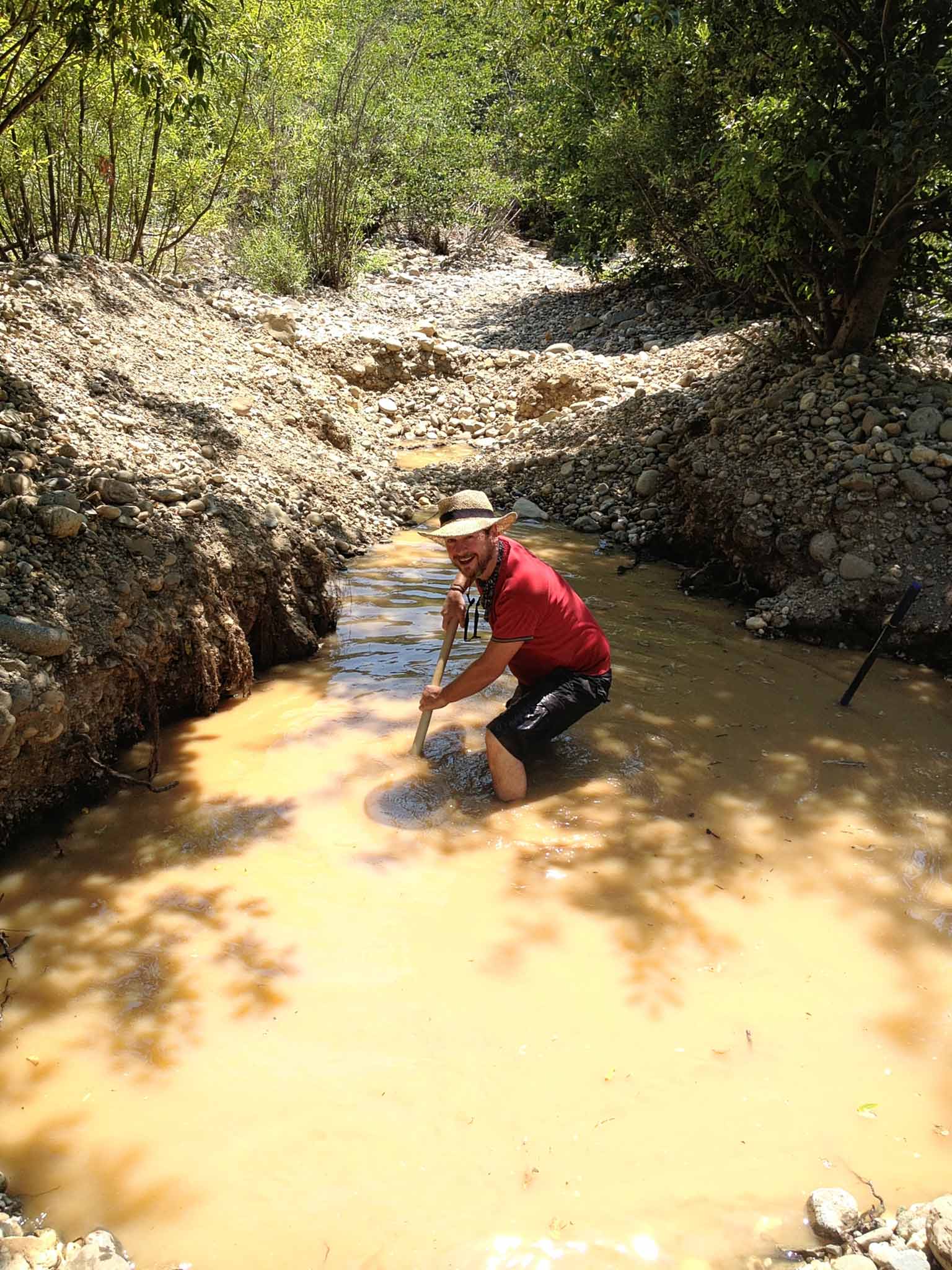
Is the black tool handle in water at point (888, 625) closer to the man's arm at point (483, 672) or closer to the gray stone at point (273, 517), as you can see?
the man's arm at point (483, 672)

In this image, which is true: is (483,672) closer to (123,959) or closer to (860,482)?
(123,959)

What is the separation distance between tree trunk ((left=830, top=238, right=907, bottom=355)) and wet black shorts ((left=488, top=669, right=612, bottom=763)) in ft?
12.8

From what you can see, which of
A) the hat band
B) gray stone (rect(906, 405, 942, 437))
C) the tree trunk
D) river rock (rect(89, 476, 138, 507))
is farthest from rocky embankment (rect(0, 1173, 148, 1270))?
the tree trunk

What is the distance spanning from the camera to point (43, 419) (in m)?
4.10

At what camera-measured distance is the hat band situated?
3.30 m

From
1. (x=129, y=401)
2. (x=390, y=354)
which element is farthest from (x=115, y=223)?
(x=129, y=401)

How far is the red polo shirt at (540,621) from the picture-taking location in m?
3.29

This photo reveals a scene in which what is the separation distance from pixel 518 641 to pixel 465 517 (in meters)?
0.49

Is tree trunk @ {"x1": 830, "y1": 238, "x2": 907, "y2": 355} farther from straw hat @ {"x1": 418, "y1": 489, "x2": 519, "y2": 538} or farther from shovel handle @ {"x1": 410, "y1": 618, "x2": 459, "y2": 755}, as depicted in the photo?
shovel handle @ {"x1": 410, "y1": 618, "x2": 459, "y2": 755}

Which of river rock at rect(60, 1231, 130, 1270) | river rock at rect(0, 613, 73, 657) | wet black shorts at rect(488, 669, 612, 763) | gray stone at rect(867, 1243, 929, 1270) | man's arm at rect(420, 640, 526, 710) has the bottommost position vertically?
river rock at rect(60, 1231, 130, 1270)

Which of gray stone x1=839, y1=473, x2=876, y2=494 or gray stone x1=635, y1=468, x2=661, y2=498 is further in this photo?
gray stone x1=635, y1=468, x2=661, y2=498

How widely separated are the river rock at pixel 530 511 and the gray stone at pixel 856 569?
8.80 ft

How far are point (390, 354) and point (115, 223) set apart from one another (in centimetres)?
291

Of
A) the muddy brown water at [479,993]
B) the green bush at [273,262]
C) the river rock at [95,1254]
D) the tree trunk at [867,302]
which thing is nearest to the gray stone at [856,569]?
the muddy brown water at [479,993]
